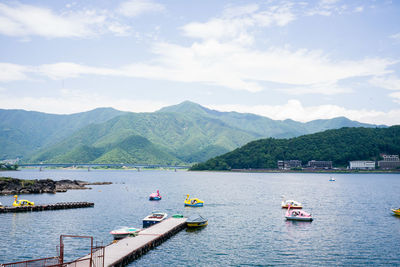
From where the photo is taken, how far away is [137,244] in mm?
44312

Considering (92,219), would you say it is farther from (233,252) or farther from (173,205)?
(233,252)

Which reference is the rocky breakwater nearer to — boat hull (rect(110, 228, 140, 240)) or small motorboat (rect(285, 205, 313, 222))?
boat hull (rect(110, 228, 140, 240))

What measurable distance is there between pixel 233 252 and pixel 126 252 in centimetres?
1349

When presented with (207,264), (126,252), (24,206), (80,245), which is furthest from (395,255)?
(24,206)

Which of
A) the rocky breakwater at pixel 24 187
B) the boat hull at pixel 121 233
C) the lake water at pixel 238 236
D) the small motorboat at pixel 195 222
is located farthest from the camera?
the rocky breakwater at pixel 24 187

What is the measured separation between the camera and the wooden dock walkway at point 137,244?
37406 mm

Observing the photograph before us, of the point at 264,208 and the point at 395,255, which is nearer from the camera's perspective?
the point at 395,255

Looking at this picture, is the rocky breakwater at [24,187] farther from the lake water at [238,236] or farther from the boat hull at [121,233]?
the boat hull at [121,233]

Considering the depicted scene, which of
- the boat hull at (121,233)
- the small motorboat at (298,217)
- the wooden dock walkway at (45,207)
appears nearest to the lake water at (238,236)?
the boat hull at (121,233)

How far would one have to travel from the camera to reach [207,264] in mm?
39531

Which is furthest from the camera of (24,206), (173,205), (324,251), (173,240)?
(173,205)

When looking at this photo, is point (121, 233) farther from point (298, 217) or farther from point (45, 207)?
point (45, 207)

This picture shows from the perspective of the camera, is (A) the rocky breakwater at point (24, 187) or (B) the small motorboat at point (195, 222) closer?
(B) the small motorboat at point (195, 222)

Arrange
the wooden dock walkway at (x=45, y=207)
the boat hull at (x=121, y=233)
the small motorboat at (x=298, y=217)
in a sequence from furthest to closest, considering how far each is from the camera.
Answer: the wooden dock walkway at (x=45, y=207)
the small motorboat at (x=298, y=217)
the boat hull at (x=121, y=233)
